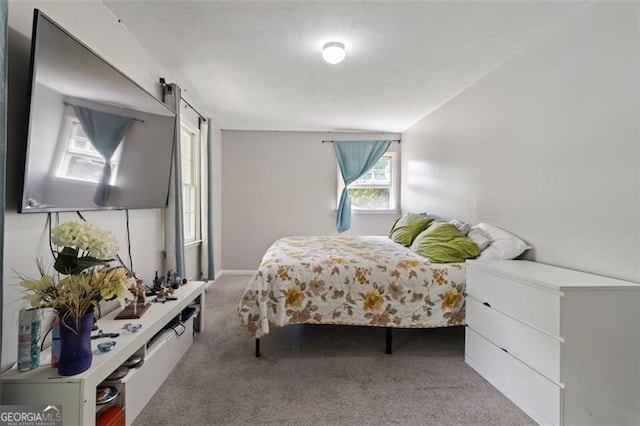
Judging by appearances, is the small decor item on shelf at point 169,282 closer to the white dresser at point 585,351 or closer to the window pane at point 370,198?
the white dresser at point 585,351

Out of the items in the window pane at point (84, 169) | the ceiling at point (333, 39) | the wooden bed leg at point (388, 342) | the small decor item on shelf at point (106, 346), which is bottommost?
the wooden bed leg at point (388, 342)

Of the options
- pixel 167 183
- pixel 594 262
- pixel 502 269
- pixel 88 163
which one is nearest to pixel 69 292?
pixel 88 163

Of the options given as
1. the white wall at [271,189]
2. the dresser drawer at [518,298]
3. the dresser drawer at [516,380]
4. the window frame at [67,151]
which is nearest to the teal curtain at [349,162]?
the white wall at [271,189]

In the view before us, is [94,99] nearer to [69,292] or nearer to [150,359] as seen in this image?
[69,292]

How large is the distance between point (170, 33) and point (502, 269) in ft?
8.86

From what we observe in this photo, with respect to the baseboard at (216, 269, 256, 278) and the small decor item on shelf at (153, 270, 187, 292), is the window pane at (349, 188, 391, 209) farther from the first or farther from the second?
the small decor item on shelf at (153, 270, 187, 292)

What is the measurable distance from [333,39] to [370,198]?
9.97 ft

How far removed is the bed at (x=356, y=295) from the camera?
2.10m

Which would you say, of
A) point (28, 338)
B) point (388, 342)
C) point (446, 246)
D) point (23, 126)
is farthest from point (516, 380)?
point (23, 126)

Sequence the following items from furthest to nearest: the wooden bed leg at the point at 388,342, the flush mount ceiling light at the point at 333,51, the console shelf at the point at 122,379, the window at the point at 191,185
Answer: the window at the point at 191,185, the wooden bed leg at the point at 388,342, the flush mount ceiling light at the point at 333,51, the console shelf at the point at 122,379

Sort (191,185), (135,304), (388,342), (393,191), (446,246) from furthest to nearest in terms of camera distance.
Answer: (393,191), (191,185), (446,246), (388,342), (135,304)

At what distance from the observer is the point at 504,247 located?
2.14 m

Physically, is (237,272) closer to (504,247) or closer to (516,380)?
(504,247)

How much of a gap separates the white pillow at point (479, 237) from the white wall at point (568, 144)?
0.18 m
